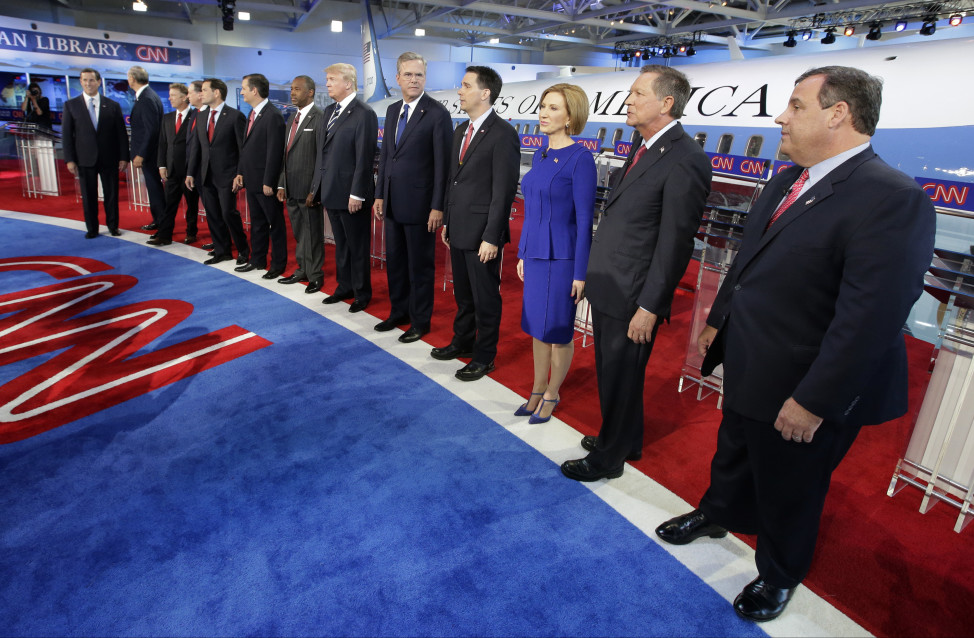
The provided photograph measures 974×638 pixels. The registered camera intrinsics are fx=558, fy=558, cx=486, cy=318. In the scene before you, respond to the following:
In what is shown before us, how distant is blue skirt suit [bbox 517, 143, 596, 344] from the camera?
8.10 ft

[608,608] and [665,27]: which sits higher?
[665,27]

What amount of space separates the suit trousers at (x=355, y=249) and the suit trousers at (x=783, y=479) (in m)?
3.28

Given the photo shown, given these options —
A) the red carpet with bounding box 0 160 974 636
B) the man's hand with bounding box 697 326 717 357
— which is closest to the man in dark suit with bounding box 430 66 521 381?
the red carpet with bounding box 0 160 974 636

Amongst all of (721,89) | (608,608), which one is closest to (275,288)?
(608,608)

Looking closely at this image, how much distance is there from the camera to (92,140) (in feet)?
19.4

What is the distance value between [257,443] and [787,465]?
2232 mm

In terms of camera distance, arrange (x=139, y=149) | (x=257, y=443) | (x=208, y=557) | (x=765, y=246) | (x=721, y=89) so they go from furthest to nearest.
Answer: (x=721, y=89)
(x=139, y=149)
(x=257, y=443)
(x=208, y=557)
(x=765, y=246)

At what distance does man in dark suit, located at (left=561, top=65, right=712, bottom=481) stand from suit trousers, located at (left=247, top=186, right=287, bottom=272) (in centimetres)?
366

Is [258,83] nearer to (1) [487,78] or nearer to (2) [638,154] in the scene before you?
(1) [487,78]

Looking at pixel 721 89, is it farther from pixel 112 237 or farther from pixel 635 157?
pixel 112 237

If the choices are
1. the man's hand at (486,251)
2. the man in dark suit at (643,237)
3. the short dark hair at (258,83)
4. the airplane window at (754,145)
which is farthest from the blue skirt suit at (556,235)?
the airplane window at (754,145)

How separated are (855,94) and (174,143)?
252 inches

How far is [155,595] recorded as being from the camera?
178 cm

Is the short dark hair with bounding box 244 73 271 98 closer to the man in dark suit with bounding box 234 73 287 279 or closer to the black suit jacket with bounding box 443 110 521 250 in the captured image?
the man in dark suit with bounding box 234 73 287 279
